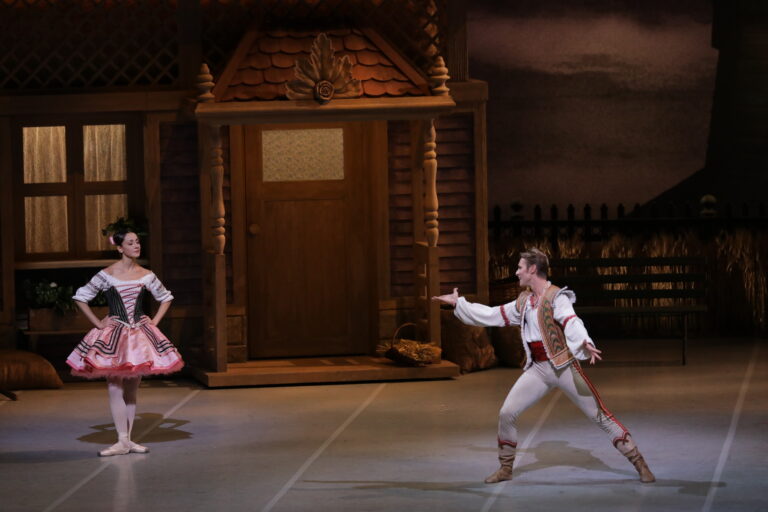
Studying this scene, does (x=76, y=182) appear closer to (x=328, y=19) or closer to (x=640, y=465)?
(x=328, y=19)

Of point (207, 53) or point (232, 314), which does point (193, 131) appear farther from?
point (232, 314)

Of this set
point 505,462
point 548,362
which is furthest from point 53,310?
point 548,362

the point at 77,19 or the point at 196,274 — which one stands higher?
the point at 77,19

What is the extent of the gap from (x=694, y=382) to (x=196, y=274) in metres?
4.54

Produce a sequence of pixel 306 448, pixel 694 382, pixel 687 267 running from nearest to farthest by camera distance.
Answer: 1. pixel 306 448
2. pixel 694 382
3. pixel 687 267

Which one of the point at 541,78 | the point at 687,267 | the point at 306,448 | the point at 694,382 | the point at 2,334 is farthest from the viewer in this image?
the point at 541,78

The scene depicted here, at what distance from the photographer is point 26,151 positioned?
13.5m

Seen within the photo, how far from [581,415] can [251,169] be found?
14.1 feet

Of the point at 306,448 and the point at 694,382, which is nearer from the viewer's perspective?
the point at 306,448

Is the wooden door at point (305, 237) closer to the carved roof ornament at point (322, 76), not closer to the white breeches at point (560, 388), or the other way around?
the carved roof ornament at point (322, 76)

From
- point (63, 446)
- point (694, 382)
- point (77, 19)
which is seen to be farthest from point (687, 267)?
point (63, 446)

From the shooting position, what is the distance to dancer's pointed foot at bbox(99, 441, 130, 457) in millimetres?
9508

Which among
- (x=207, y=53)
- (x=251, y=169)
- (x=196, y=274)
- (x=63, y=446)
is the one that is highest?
(x=207, y=53)

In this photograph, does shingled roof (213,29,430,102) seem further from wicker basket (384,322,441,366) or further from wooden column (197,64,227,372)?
wicker basket (384,322,441,366)
